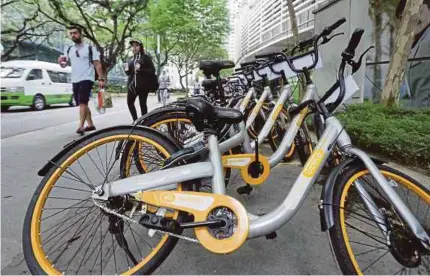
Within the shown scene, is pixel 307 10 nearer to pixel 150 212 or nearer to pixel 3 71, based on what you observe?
pixel 3 71

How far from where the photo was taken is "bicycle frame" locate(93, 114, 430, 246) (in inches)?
65.9

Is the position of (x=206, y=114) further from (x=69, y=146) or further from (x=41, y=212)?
(x=41, y=212)

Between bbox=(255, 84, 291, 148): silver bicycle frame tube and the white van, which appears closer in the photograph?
bbox=(255, 84, 291, 148): silver bicycle frame tube

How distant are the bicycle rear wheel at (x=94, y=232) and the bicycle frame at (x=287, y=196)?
70 millimetres

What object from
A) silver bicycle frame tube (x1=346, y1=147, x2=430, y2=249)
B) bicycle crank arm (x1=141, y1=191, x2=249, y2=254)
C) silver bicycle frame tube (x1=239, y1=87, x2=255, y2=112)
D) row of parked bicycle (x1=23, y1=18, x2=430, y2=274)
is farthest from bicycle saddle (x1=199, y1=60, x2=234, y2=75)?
silver bicycle frame tube (x1=346, y1=147, x2=430, y2=249)

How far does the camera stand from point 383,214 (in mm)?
1666

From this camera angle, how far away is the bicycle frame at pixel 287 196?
167 centimetres

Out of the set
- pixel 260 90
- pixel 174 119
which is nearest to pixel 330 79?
pixel 260 90

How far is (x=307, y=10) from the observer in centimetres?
1575

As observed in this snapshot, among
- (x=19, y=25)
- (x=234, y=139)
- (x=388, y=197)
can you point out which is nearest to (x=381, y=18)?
(x=234, y=139)

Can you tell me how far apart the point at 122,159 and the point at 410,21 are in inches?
166

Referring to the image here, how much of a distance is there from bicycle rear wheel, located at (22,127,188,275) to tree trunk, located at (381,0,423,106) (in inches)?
153

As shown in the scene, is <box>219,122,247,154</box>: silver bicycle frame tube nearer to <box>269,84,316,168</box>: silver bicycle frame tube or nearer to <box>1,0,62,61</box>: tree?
<box>269,84,316,168</box>: silver bicycle frame tube

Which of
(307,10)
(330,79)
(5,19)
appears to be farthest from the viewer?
(5,19)
